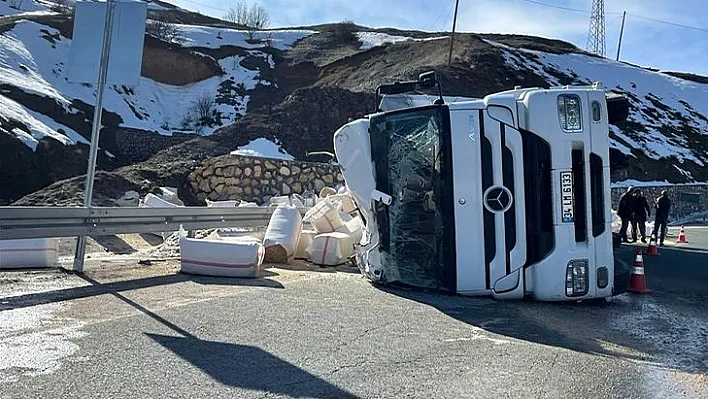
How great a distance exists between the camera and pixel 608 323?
21.4 ft

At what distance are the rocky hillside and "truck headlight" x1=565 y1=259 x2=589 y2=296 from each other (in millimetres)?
1246

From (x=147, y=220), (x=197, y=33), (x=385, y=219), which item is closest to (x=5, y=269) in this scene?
(x=147, y=220)

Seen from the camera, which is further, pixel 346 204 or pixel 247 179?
pixel 247 179

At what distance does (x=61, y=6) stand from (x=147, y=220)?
8148cm

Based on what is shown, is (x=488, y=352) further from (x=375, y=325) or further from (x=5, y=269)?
(x=5, y=269)

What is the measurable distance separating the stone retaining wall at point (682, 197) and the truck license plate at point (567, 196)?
32.6 m

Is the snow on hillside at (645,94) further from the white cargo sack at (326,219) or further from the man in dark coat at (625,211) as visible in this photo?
the white cargo sack at (326,219)

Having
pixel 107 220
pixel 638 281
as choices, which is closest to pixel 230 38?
pixel 107 220

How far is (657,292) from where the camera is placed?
30.3 ft

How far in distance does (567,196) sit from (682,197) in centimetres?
3522

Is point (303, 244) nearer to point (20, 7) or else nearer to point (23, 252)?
point (23, 252)

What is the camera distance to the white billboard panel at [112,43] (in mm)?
8258

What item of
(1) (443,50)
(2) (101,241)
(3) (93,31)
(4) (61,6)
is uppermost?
(4) (61,6)

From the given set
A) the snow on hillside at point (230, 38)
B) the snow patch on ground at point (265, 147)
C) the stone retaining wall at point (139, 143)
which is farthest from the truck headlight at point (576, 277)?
the snow on hillside at point (230, 38)
